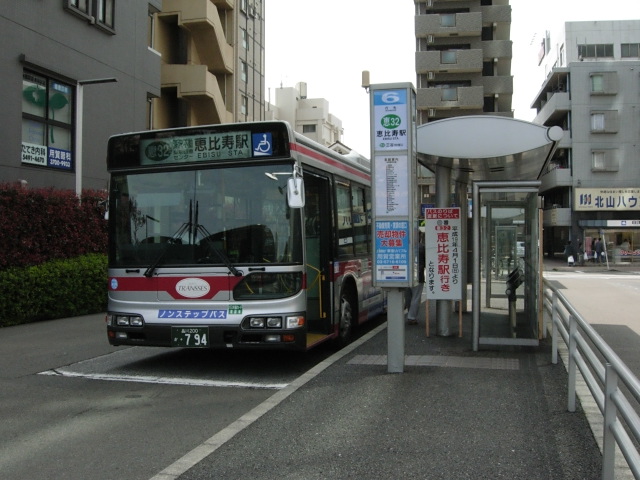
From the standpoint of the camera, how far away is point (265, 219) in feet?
22.7

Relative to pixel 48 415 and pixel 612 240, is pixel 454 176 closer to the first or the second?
pixel 48 415

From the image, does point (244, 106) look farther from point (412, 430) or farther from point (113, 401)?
point (412, 430)

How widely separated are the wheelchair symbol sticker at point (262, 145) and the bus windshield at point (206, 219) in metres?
0.15

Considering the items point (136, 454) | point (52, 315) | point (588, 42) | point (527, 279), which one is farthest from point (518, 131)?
point (588, 42)

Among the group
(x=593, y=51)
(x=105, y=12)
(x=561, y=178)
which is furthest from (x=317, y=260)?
(x=593, y=51)

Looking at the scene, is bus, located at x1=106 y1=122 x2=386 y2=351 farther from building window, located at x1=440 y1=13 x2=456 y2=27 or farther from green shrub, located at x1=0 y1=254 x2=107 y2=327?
building window, located at x1=440 y1=13 x2=456 y2=27

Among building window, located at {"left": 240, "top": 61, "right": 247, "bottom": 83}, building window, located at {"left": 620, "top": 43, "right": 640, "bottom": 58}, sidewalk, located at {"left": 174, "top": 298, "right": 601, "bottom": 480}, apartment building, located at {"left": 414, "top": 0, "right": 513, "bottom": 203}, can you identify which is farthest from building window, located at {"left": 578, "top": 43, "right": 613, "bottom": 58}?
sidewalk, located at {"left": 174, "top": 298, "right": 601, "bottom": 480}

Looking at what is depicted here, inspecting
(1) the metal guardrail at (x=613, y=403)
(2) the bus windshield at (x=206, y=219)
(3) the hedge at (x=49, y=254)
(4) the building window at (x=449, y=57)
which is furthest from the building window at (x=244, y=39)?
(1) the metal guardrail at (x=613, y=403)

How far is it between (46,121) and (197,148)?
974cm

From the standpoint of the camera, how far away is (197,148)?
7.20 metres

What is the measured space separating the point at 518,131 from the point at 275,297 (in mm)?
3628

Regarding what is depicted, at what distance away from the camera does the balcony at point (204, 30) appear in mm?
26328

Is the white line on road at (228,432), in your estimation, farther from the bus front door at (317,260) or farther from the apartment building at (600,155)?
the apartment building at (600,155)

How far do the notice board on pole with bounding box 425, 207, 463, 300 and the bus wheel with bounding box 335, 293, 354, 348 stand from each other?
55.9 inches
